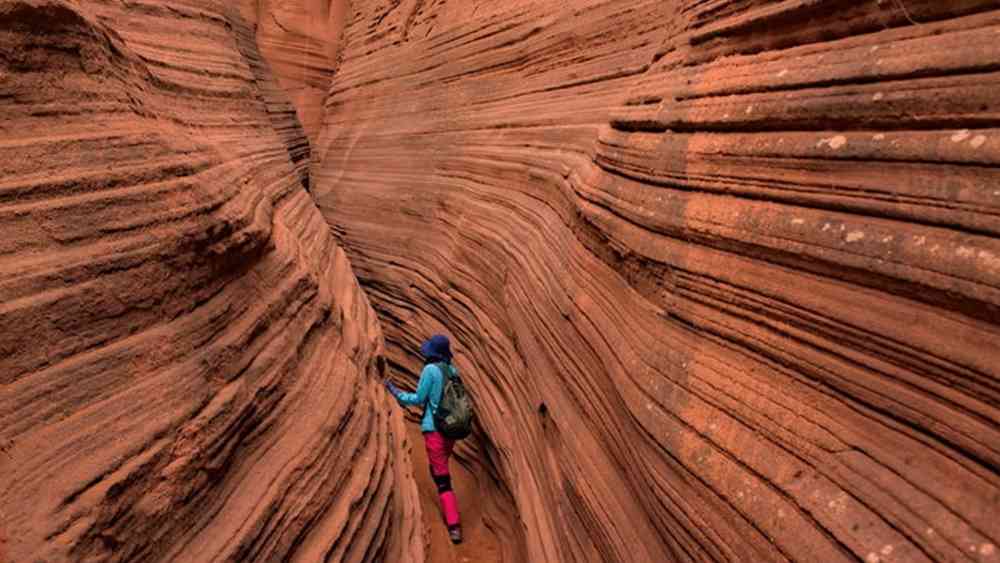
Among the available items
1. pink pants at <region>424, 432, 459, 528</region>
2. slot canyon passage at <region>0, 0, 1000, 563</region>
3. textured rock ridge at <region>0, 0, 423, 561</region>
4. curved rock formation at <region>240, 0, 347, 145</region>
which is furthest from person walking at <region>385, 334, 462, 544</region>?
curved rock formation at <region>240, 0, 347, 145</region>

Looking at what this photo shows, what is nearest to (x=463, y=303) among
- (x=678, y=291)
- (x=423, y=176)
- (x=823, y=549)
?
(x=423, y=176)

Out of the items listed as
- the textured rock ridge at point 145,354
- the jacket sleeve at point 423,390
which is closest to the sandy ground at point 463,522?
the jacket sleeve at point 423,390

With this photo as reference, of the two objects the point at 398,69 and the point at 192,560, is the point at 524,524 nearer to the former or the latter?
the point at 192,560

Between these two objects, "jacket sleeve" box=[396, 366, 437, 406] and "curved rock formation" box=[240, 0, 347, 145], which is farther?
"curved rock formation" box=[240, 0, 347, 145]

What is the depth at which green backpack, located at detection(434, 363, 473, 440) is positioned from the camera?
15.9 ft

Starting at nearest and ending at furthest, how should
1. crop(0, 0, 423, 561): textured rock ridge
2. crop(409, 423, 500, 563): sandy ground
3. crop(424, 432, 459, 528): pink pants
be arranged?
crop(0, 0, 423, 561): textured rock ridge < crop(409, 423, 500, 563): sandy ground < crop(424, 432, 459, 528): pink pants

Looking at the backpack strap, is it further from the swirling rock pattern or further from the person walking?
the swirling rock pattern

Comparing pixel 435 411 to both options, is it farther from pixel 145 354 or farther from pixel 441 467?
pixel 145 354

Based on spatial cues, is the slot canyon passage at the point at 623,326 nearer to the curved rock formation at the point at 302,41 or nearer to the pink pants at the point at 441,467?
the pink pants at the point at 441,467

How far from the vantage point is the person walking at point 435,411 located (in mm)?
4824

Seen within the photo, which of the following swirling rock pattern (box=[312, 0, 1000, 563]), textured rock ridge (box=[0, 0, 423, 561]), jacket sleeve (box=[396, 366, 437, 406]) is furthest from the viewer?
jacket sleeve (box=[396, 366, 437, 406])

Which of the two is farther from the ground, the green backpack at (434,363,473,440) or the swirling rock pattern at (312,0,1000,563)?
the swirling rock pattern at (312,0,1000,563)

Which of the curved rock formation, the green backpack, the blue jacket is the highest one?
the curved rock formation

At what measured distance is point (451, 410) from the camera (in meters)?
4.88
